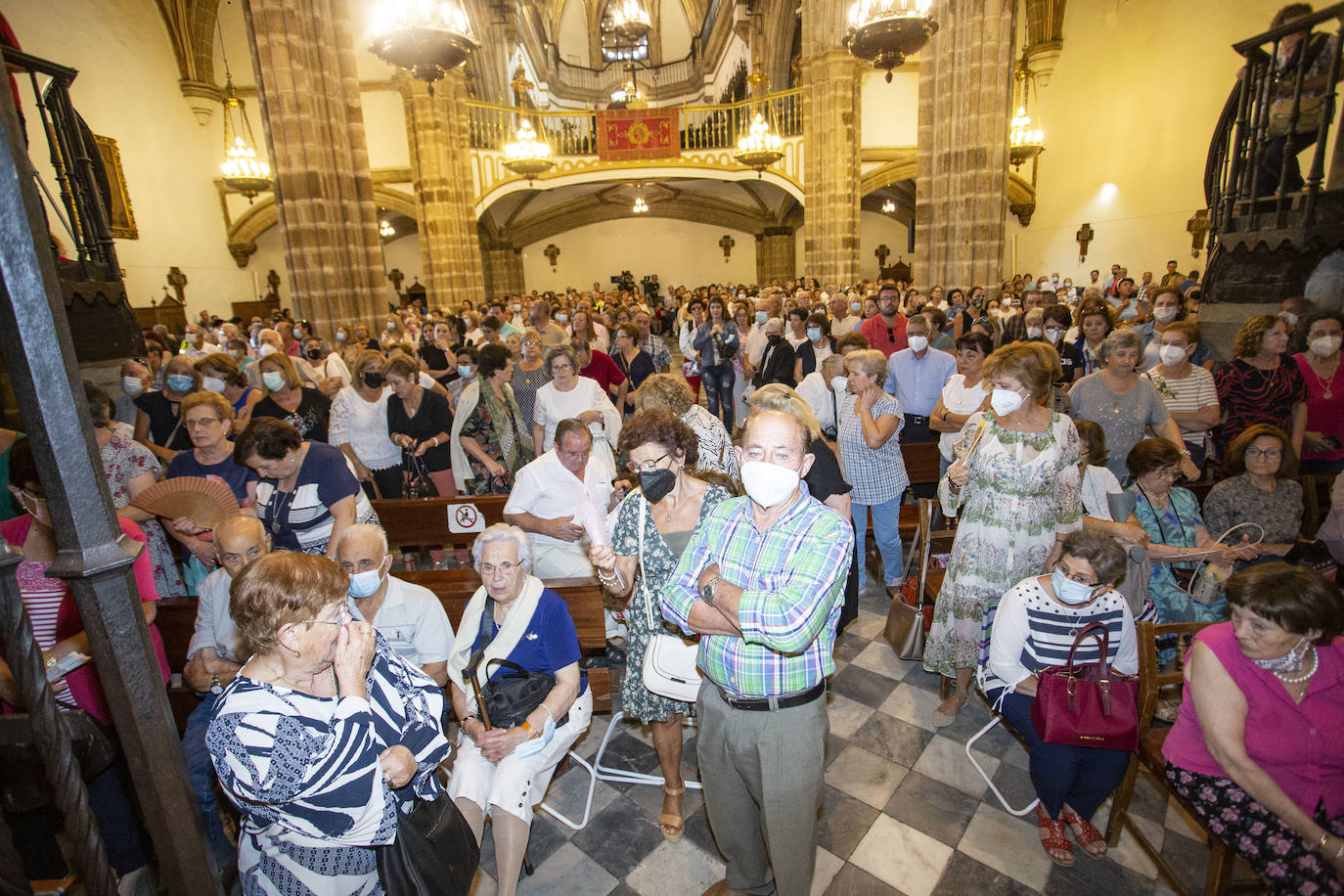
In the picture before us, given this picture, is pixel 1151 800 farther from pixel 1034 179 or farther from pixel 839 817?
pixel 1034 179

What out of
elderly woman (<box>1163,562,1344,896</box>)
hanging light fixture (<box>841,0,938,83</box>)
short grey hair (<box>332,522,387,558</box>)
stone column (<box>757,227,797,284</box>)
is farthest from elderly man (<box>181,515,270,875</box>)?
stone column (<box>757,227,797,284</box>)

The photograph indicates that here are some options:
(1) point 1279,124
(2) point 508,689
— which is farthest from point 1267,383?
(2) point 508,689

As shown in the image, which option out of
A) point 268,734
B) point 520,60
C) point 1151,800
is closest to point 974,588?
point 1151,800

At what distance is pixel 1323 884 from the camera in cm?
189

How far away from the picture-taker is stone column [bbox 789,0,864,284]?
1543 centimetres

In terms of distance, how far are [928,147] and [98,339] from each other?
36.4 feet

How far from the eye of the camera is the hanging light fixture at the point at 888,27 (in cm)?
621

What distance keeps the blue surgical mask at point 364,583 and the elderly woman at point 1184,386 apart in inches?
187

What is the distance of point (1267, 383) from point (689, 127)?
60.4 ft

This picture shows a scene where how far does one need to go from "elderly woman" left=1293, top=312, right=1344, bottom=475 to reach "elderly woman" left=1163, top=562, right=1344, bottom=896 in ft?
9.40

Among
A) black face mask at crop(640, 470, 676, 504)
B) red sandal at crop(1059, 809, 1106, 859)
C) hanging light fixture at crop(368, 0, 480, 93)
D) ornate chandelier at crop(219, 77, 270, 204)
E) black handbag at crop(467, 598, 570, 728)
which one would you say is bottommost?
red sandal at crop(1059, 809, 1106, 859)

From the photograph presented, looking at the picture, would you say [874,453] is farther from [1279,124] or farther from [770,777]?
[1279,124]

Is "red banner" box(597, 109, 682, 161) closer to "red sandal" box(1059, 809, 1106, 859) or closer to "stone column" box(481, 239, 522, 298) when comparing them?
"stone column" box(481, 239, 522, 298)

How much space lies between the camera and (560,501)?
138 inches
